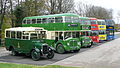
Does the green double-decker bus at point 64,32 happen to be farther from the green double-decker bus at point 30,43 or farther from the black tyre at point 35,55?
the black tyre at point 35,55

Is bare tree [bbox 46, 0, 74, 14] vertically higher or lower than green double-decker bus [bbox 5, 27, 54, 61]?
higher

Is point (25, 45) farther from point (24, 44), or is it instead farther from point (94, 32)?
point (94, 32)

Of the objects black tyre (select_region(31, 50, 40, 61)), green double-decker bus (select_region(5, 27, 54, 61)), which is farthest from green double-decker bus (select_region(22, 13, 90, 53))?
black tyre (select_region(31, 50, 40, 61))

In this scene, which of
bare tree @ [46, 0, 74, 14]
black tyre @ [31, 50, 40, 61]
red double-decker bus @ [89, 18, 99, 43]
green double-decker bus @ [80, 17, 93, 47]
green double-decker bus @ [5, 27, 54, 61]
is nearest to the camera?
black tyre @ [31, 50, 40, 61]

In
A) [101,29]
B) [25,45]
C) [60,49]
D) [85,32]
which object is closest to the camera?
[25,45]

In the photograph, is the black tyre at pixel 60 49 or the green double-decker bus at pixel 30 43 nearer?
the green double-decker bus at pixel 30 43

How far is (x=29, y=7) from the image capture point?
104 ft

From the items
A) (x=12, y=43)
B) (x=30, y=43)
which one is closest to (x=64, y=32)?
(x=30, y=43)

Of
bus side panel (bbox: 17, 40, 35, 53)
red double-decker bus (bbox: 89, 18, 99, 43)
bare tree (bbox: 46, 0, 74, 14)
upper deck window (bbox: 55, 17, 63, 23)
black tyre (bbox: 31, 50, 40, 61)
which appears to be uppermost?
bare tree (bbox: 46, 0, 74, 14)

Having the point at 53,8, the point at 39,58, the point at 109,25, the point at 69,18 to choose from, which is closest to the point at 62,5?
the point at 53,8

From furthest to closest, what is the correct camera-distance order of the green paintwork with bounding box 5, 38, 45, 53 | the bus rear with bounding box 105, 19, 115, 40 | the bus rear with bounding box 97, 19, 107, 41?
1. the bus rear with bounding box 105, 19, 115, 40
2. the bus rear with bounding box 97, 19, 107, 41
3. the green paintwork with bounding box 5, 38, 45, 53

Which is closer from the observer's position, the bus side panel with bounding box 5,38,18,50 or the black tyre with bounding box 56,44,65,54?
the bus side panel with bounding box 5,38,18,50

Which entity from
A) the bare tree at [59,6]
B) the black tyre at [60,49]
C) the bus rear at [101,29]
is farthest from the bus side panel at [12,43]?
the bare tree at [59,6]

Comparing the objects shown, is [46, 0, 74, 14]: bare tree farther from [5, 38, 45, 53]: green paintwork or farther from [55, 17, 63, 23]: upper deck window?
[5, 38, 45, 53]: green paintwork
